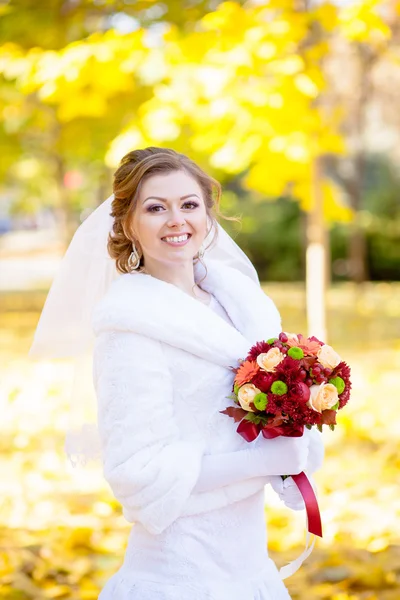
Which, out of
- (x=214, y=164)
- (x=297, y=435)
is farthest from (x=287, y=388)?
(x=214, y=164)

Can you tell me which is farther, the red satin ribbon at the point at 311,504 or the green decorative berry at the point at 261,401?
the red satin ribbon at the point at 311,504

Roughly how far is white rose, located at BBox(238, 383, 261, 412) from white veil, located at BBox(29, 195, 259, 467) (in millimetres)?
682

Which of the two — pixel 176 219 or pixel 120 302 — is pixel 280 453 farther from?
pixel 176 219

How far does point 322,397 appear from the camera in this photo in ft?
6.19

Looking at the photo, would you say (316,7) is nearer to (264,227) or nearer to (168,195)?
(168,195)

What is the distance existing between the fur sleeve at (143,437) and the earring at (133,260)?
317 millimetres

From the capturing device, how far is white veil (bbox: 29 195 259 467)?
2.44 meters

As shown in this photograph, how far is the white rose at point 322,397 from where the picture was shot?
1885mm

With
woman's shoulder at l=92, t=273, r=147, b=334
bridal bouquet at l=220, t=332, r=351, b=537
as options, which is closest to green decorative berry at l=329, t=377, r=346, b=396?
bridal bouquet at l=220, t=332, r=351, b=537

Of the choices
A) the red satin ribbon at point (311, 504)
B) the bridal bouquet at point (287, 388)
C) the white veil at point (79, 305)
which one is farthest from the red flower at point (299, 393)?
the white veil at point (79, 305)

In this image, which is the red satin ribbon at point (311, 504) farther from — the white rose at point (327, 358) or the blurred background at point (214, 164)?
the blurred background at point (214, 164)

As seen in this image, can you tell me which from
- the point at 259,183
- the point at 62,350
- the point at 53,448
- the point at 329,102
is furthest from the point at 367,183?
the point at 62,350

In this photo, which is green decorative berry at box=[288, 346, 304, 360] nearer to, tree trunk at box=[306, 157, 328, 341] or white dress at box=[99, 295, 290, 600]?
white dress at box=[99, 295, 290, 600]

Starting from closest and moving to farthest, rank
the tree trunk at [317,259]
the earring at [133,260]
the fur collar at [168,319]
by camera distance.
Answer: the fur collar at [168,319], the earring at [133,260], the tree trunk at [317,259]
